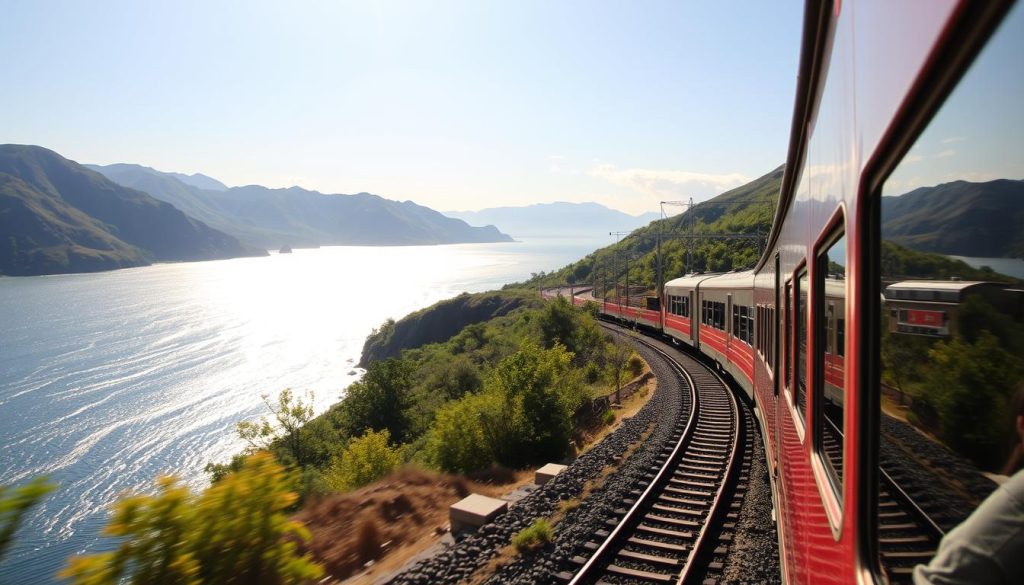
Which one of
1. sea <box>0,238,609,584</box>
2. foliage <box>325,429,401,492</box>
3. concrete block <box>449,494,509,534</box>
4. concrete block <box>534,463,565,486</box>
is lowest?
sea <box>0,238,609,584</box>

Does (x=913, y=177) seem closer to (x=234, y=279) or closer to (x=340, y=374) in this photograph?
(x=340, y=374)

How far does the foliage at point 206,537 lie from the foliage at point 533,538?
13.1 ft

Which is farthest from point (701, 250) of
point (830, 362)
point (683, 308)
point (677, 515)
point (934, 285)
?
point (934, 285)

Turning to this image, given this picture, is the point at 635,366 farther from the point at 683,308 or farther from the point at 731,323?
the point at 731,323

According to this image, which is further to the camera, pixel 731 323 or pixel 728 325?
pixel 728 325

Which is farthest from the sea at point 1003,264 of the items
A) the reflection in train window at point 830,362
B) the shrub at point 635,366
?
the shrub at point 635,366

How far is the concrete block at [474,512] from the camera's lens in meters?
9.46

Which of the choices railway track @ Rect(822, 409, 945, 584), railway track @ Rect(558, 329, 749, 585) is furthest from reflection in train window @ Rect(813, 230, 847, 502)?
railway track @ Rect(558, 329, 749, 585)

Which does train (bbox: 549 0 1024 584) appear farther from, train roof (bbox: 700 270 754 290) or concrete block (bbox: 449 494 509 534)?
train roof (bbox: 700 270 754 290)

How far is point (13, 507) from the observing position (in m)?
3.47

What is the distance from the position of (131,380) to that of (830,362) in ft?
225

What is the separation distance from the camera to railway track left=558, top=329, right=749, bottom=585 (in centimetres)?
718

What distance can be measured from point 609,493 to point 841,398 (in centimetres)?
805

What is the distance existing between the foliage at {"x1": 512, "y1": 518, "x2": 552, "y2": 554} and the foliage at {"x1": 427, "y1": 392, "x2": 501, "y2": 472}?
753cm
